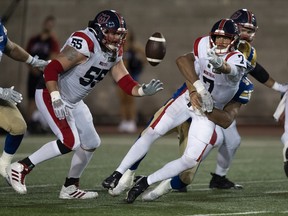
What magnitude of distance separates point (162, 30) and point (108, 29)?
8.17 metres

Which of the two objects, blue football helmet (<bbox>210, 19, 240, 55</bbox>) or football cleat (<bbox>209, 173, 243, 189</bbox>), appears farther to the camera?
football cleat (<bbox>209, 173, 243, 189</bbox>)

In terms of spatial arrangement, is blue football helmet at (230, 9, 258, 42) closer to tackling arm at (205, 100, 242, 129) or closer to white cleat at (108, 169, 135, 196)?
tackling arm at (205, 100, 242, 129)

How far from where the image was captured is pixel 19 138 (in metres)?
6.64

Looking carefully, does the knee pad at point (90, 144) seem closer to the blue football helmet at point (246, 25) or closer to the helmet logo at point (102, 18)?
the helmet logo at point (102, 18)

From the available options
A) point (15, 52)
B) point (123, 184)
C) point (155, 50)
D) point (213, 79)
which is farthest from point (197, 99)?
point (15, 52)

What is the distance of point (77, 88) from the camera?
Answer: 658 cm

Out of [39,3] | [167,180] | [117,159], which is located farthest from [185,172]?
[39,3]

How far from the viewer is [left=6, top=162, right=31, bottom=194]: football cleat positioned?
6.36 meters

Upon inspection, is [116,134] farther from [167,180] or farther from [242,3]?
[167,180]

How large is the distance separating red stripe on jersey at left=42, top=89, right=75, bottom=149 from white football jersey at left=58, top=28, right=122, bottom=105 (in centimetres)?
12

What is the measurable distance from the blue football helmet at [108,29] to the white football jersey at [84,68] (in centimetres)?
4

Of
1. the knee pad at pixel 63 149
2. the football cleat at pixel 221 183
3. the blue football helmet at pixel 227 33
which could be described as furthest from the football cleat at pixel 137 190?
the football cleat at pixel 221 183

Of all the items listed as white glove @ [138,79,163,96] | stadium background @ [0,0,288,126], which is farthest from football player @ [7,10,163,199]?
stadium background @ [0,0,288,126]

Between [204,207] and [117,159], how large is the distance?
3.55 metres
